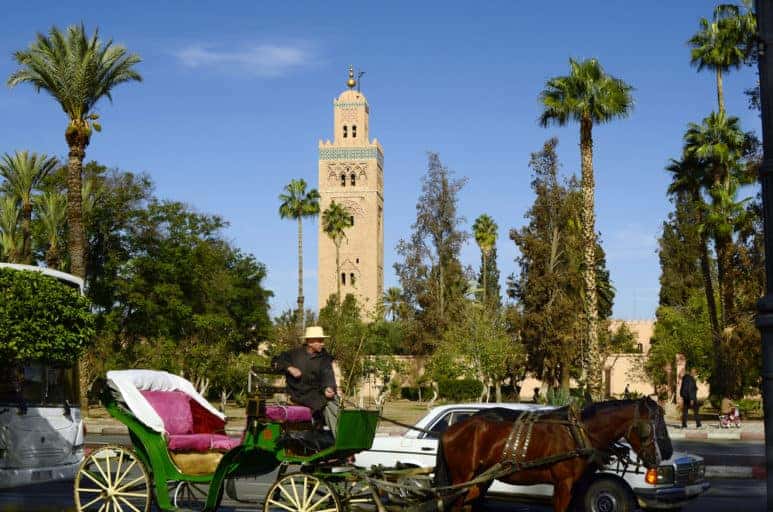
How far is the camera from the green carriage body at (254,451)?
8781 mm

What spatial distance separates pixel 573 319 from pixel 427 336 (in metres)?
15.8

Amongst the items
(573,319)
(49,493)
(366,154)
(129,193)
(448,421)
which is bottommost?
(49,493)

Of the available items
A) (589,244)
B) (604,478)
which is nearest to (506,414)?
(604,478)

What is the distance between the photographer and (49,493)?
13.9 m

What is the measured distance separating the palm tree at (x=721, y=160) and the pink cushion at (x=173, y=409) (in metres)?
31.6

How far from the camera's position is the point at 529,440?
8617 millimetres

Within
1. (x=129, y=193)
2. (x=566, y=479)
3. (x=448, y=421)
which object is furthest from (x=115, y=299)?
(x=566, y=479)

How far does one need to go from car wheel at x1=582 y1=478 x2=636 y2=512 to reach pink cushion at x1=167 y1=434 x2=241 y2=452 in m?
3.56

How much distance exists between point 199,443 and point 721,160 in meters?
33.2

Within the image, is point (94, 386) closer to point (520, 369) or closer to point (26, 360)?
point (26, 360)

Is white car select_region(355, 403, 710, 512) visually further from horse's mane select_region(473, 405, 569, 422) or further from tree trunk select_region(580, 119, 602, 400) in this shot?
tree trunk select_region(580, 119, 602, 400)

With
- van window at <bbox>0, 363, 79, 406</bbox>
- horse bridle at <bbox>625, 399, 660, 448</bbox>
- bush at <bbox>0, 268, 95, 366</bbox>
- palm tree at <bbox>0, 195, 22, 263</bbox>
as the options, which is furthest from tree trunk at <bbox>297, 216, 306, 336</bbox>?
horse bridle at <bbox>625, 399, 660, 448</bbox>

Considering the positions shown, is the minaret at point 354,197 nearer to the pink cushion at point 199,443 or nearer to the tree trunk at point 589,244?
the tree trunk at point 589,244

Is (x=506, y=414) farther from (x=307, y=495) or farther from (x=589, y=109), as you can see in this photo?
(x=589, y=109)
